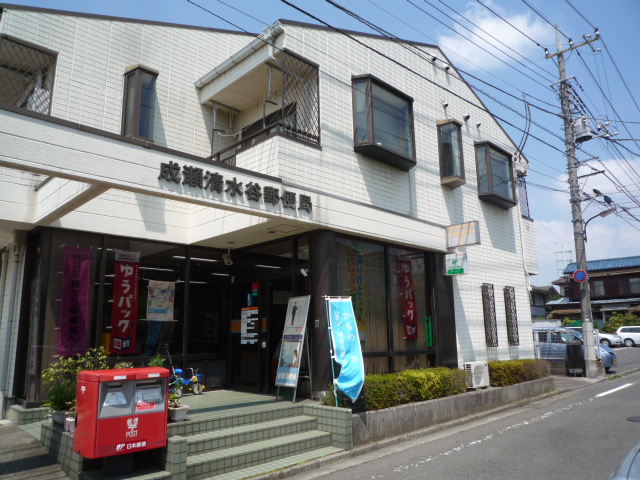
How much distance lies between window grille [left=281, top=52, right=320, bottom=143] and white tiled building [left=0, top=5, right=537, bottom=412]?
0.04m

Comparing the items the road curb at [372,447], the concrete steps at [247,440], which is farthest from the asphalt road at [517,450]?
the concrete steps at [247,440]

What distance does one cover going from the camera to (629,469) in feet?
10.9

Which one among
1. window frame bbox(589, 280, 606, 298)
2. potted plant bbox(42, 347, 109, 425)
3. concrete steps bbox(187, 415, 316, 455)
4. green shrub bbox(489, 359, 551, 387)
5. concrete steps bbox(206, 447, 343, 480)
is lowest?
concrete steps bbox(206, 447, 343, 480)

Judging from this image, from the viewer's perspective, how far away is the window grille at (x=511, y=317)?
13.9 m

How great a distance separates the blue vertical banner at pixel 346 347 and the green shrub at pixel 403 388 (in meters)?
0.27

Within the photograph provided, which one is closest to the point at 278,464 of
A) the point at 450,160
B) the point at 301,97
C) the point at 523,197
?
the point at 301,97

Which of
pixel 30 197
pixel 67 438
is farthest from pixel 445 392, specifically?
pixel 30 197

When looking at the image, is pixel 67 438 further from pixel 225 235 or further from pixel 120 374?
pixel 225 235

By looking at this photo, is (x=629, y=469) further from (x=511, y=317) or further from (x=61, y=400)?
(x=511, y=317)

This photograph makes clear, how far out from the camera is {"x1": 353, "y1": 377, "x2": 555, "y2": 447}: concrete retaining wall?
25.6ft

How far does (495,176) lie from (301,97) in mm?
7218

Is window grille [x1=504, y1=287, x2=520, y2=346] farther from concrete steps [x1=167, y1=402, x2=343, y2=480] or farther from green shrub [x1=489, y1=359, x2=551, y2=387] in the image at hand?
concrete steps [x1=167, y1=402, x2=343, y2=480]

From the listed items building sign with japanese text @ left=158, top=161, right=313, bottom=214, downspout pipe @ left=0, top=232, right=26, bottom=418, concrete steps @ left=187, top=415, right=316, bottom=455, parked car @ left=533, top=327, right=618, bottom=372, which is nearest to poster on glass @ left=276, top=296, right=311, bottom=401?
concrete steps @ left=187, top=415, right=316, bottom=455

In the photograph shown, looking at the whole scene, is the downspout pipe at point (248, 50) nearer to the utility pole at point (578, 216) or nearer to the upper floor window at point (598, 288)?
the utility pole at point (578, 216)
